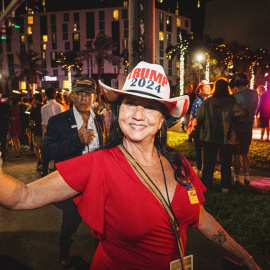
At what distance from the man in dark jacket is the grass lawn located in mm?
2506

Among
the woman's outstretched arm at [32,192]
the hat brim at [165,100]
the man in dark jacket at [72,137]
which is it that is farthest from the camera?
the man in dark jacket at [72,137]

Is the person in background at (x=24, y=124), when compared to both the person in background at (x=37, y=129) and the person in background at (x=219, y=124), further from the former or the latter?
the person in background at (x=219, y=124)

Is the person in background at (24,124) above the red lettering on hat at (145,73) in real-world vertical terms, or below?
below

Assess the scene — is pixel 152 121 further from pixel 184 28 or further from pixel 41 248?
pixel 184 28

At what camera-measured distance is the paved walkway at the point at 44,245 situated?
11.2 feet

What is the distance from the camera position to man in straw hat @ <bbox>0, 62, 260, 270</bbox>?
1.50m

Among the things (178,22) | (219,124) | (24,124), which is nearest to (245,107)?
(219,124)

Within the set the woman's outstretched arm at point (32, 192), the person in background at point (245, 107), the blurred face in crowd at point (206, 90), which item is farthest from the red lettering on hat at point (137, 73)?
the blurred face in crowd at point (206, 90)

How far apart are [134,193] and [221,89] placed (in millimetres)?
4308

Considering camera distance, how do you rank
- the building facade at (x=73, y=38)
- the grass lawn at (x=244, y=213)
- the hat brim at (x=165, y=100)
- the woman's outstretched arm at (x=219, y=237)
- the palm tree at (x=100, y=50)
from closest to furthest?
the hat brim at (x=165, y=100) < the woman's outstretched arm at (x=219, y=237) < the grass lawn at (x=244, y=213) < the palm tree at (x=100, y=50) < the building facade at (x=73, y=38)

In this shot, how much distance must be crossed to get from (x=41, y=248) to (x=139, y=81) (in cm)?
315

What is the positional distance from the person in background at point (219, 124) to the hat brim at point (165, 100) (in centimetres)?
360

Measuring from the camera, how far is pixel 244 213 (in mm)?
4766

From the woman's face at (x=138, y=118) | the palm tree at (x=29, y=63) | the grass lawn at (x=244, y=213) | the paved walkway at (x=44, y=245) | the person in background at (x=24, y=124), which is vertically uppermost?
the palm tree at (x=29, y=63)
